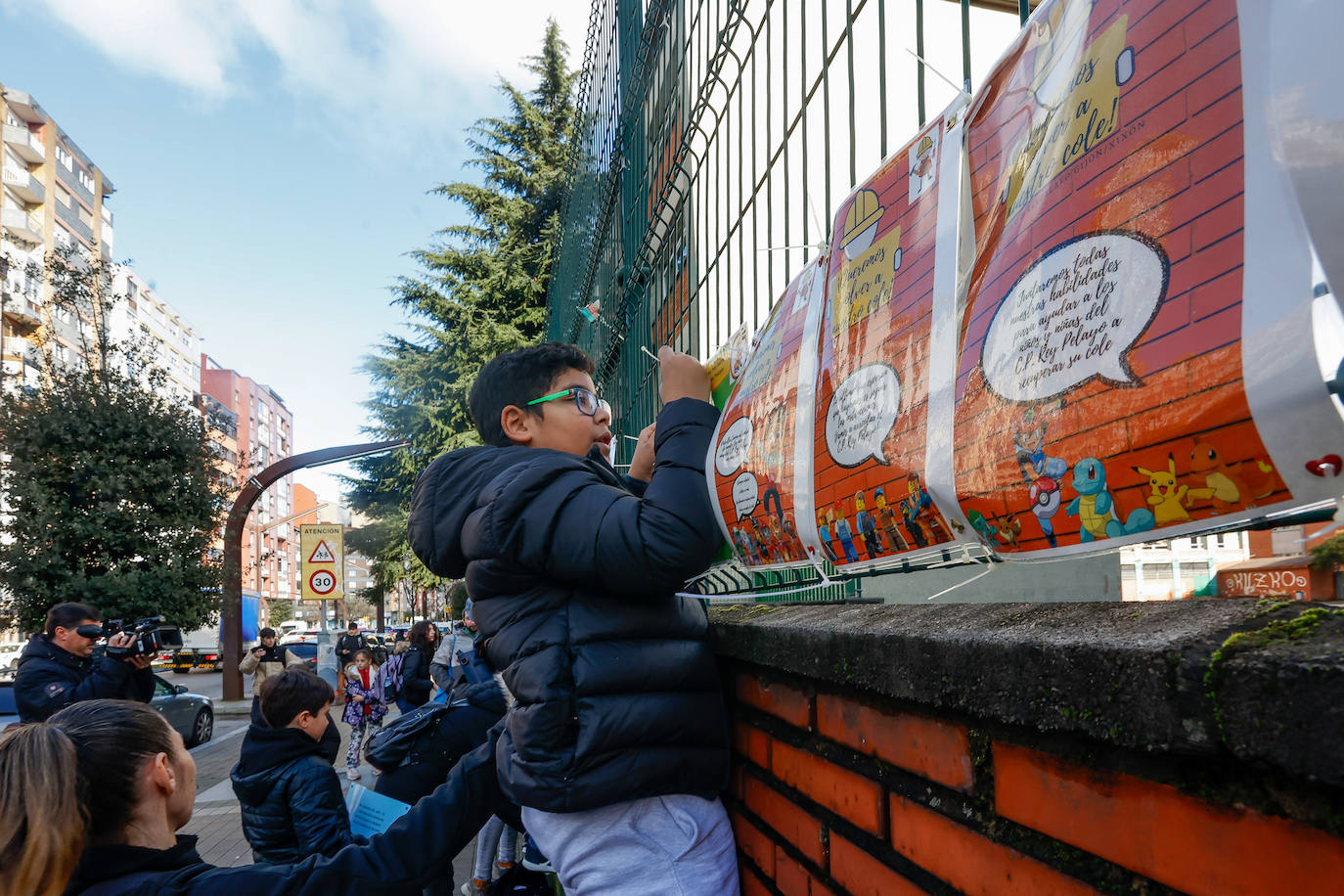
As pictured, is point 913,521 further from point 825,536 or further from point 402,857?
point 402,857

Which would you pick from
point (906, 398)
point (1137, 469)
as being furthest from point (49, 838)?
point (1137, 469)

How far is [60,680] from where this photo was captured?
502 centimetres

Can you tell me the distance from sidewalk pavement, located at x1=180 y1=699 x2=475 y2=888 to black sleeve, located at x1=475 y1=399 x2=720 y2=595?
8.05 feet

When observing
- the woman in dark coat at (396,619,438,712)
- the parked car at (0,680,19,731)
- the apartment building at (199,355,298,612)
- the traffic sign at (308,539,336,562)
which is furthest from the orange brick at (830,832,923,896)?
the apartment building at (199,355,298,612)

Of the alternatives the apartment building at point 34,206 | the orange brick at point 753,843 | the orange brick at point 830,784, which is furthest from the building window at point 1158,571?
the apartment building at point 34,206

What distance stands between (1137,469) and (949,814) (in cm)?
53

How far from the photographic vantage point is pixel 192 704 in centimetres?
1247

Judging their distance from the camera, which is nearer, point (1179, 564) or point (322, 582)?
point (1179, 564)

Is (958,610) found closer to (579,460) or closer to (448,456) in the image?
(579,460)

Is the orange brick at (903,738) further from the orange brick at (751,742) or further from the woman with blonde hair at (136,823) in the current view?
the woman with blonde hair at (136,823)

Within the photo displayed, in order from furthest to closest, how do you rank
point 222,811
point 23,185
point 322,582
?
1. point 23,185
2. point 322,582
3. point 222,811

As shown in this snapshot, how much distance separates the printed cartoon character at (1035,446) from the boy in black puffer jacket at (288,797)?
2891mm

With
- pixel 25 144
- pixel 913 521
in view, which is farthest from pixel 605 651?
pixel 25 144

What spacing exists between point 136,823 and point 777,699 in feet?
4.55
